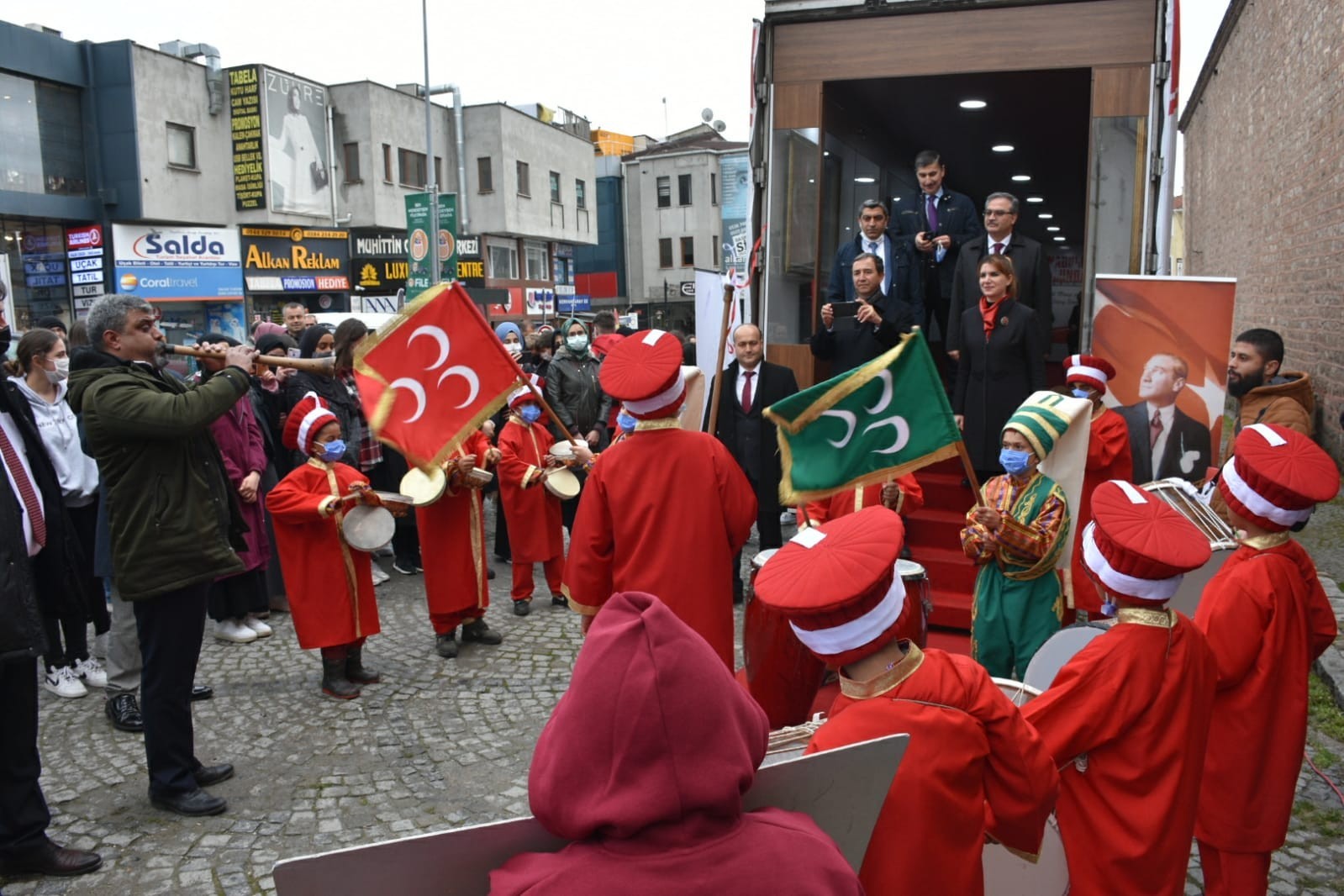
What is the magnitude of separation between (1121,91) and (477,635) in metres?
5.73

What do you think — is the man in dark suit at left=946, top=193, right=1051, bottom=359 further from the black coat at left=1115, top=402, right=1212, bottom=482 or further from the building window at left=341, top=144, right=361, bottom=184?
the building window at left=341, top=144, right=361, bottom=184

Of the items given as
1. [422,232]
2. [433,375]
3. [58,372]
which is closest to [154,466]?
[433,375]

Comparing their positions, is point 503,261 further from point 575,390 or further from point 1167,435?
point 1167,435

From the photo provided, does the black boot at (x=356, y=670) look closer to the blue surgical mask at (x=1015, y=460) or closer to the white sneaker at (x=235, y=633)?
the white sneaker at (x=235, y=633)

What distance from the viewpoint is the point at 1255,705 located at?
3.15 m

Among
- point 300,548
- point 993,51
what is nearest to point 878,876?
point 300,548

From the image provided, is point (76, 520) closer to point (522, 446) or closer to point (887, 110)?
point (522, 446)

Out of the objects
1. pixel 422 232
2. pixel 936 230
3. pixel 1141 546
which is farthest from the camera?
pixel 422 232

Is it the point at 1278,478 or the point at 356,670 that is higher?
the point at 1278,478

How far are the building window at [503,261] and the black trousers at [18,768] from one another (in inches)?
1425

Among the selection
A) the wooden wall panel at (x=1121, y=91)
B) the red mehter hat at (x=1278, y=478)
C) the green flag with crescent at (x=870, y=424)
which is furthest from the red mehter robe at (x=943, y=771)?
the wooden wall panel at (x=1121, y=91)

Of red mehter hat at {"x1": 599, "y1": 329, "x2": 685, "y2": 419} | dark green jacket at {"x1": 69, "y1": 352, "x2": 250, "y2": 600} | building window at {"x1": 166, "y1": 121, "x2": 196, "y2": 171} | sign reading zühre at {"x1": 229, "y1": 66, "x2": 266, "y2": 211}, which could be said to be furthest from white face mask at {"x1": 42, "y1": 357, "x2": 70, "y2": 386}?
sign reading zühre at {"x1": 229, "y1": 66, "x2": 266, "y2": 211}

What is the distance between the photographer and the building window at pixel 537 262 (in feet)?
135

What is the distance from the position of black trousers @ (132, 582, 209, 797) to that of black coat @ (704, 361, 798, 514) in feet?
13.6
